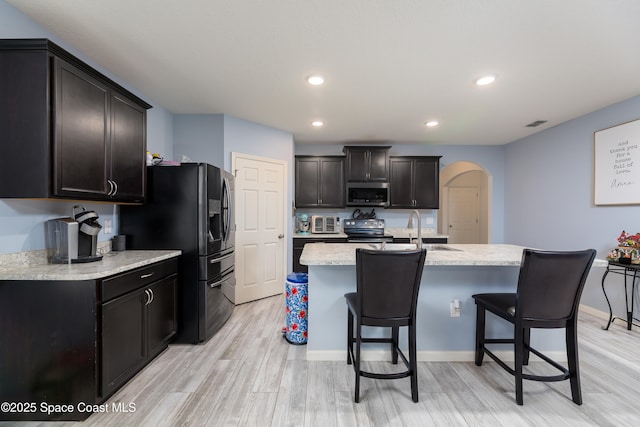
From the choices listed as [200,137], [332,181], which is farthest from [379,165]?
[200,137]

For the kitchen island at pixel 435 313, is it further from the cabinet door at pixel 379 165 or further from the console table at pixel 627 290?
the cabinet door at pixel 379 165

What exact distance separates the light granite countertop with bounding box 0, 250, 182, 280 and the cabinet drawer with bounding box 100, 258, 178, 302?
0.04m

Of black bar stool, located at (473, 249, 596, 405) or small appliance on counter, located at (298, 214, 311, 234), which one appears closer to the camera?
black bar stool, located at (473, 249, 596, 405)

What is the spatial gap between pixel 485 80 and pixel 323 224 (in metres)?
2.91

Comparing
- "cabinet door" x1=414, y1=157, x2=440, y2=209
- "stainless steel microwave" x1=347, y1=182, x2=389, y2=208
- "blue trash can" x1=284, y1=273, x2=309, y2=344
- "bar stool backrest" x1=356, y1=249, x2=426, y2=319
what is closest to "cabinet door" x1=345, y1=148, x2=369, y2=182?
"stainless steel microwave" x1=347, y1=182, x2=389, y2=208

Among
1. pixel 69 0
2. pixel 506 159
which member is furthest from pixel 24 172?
pixel 506 159

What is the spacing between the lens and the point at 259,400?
1821 mm

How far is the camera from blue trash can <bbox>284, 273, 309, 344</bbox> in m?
2.56

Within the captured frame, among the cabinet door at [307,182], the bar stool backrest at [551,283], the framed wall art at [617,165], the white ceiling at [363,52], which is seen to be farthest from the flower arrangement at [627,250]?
the cabinet door at [307,182]

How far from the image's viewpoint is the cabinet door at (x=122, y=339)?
171cm

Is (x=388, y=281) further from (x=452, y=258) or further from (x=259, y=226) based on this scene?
(x=259, y=226)

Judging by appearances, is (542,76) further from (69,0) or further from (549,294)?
(69,0)

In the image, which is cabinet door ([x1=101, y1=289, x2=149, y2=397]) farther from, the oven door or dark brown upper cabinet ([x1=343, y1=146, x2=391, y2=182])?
dark brown upper cabinet ([x1=343, y1=146, x2=391, y2=182])

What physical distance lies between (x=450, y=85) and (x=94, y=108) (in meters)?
2.99
